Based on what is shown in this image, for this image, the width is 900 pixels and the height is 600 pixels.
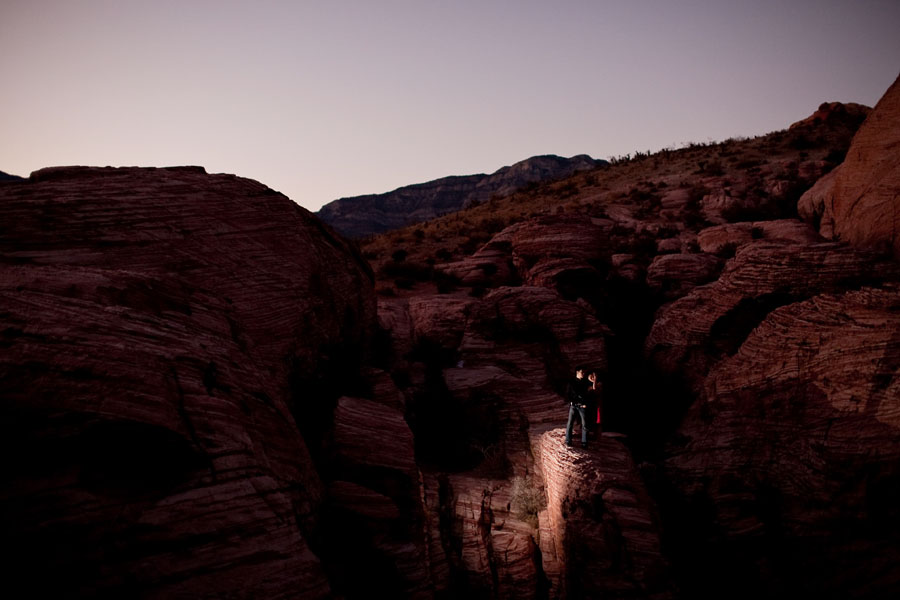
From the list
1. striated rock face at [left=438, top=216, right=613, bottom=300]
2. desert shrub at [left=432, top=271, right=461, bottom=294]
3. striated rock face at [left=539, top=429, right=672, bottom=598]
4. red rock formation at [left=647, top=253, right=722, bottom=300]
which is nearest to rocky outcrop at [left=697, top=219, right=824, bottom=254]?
red rock formation at [left=647, top=253, right=722, bottom=300]

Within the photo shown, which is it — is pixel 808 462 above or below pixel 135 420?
below

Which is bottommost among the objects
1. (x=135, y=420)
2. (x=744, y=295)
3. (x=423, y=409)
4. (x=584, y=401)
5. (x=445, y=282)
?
(x=423, y=409)

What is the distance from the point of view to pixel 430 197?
141 meters

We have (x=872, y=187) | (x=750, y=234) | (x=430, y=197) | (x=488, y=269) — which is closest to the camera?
(x=872, y=187)

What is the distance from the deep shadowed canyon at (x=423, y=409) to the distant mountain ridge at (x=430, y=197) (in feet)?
362

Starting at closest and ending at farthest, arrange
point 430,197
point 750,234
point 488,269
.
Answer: point 750,234 < point 488,269 < point 430,197

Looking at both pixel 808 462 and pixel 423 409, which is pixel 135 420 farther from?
pixel 808 462

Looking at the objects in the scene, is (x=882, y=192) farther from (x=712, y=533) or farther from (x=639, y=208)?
(x=639, y=208)

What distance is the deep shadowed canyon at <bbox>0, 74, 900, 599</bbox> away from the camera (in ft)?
17.4

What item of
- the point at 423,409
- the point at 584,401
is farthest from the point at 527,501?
the point at 423,409

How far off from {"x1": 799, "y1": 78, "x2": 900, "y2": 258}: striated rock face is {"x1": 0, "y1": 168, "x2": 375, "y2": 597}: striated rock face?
57.3ft

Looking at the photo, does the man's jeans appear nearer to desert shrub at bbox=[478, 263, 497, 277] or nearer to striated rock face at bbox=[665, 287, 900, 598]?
striated rock face at bbox=[665, 287, 900, 598]

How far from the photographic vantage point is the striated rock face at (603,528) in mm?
9438

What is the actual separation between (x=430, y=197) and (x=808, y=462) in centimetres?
13583
